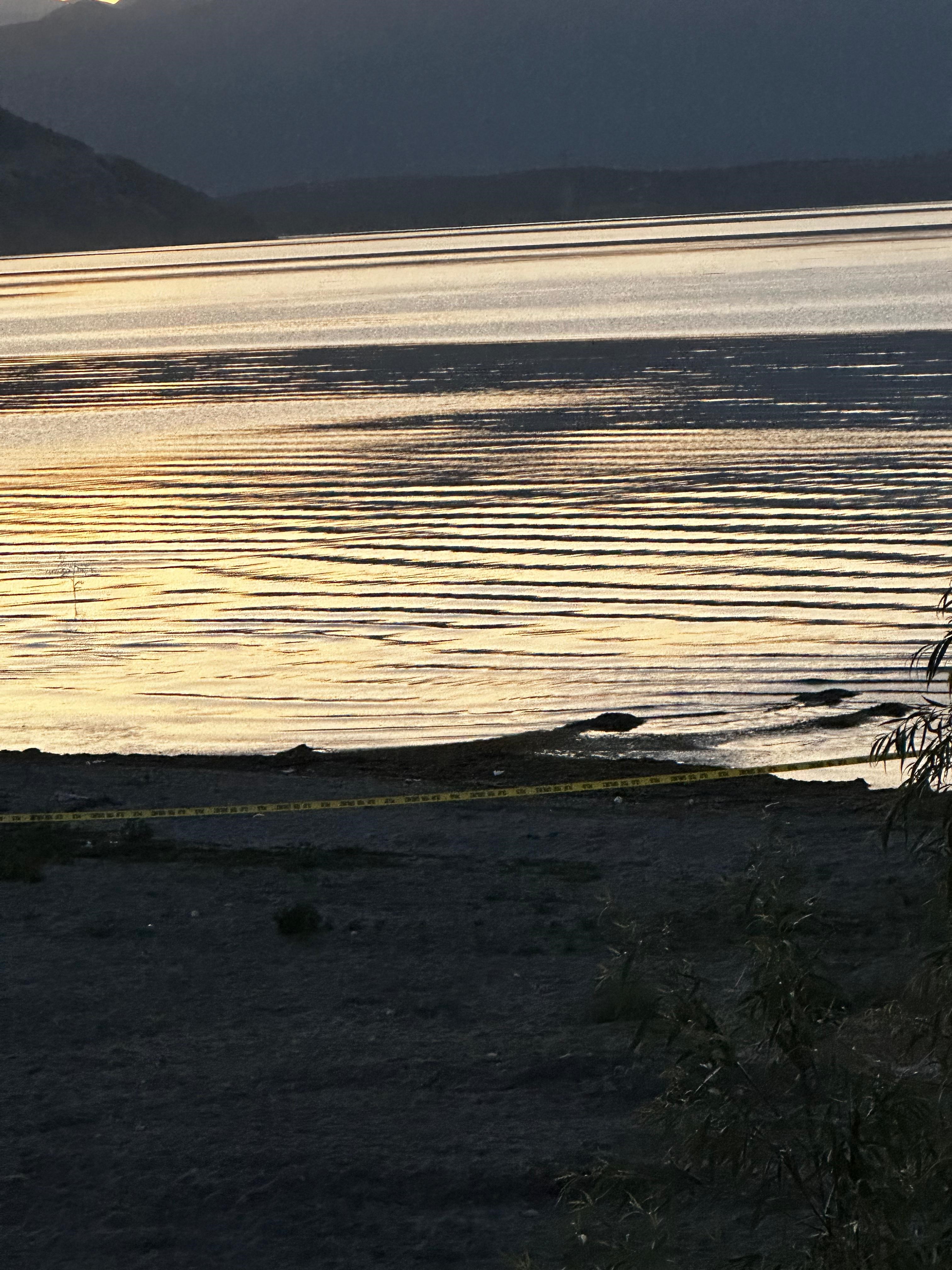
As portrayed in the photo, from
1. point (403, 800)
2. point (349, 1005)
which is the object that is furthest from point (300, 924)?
point (403, 800)

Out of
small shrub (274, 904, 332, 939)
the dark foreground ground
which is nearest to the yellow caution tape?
the dark foreground ground

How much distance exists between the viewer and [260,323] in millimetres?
81062

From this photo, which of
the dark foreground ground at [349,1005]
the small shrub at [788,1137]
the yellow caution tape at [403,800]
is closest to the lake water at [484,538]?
the yellow caution tape at [403,800]

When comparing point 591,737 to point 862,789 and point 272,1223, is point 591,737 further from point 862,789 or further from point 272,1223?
point 272,1223

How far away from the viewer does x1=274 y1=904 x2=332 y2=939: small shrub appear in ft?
30.8

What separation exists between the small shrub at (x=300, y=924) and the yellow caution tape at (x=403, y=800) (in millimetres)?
2389

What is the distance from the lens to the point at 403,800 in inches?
478

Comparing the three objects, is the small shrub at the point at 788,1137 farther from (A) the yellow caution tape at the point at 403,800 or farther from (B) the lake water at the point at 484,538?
(B) the lake water at the point at 484,538

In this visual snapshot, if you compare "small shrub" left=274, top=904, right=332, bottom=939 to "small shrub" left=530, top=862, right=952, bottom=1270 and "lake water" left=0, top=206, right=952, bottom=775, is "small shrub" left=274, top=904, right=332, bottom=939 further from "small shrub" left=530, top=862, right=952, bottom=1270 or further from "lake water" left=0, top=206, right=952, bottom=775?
"lake water" left=0, top=206, right=952, bottom=775

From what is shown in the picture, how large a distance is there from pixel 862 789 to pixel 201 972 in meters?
5.08

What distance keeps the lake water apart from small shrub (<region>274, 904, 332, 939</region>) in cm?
475

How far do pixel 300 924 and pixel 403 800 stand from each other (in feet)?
9.21

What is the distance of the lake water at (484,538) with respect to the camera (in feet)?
53.0

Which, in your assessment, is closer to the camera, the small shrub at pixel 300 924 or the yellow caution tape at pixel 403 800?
A: the small shrub at pixel 300 924
